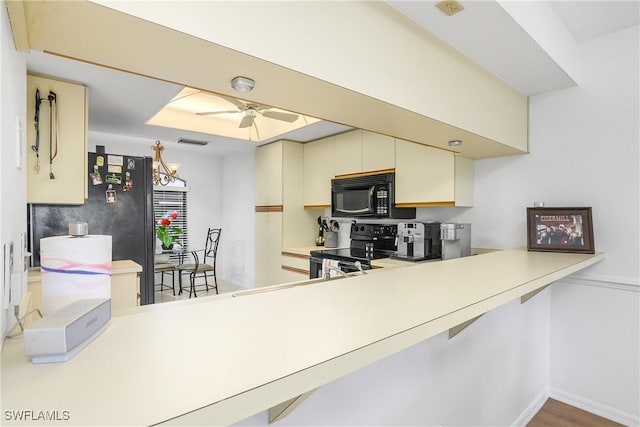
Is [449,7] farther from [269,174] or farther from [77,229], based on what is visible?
[269,174]

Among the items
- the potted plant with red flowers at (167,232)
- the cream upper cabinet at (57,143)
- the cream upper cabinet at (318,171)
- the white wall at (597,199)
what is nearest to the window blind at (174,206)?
the potted plant with red flowers at (167,232)

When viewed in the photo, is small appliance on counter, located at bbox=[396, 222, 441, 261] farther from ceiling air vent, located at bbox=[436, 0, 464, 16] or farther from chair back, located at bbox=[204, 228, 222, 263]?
chair back, located at bbox=[204, 228, 222, 263]

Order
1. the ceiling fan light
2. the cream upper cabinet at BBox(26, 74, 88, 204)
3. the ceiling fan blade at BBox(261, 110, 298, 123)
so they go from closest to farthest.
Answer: the ceiling fan light, the cream upper cabinet at BBox(26, 74, 88, 204), the ceiling fan blade at BBox(261, 110, 298, 123)

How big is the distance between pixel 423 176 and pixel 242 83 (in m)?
2.14

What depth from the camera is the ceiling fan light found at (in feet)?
3.96

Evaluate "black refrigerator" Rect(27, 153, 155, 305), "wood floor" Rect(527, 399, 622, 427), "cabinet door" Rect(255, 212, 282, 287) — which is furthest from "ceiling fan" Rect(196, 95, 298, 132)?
"wood floor" Rect(527, 399, 622, 427)

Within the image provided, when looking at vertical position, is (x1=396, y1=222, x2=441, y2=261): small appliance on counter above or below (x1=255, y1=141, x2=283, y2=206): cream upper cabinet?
below

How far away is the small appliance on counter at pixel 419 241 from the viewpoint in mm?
2740

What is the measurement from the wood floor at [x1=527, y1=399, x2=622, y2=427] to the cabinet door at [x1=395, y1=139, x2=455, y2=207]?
1.60 m

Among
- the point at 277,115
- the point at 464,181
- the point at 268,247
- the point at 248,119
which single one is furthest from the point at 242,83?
the point at 268,247

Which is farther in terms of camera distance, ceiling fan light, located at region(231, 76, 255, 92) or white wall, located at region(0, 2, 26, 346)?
ceiling fan light, located at region(231, 76, 255, 92)

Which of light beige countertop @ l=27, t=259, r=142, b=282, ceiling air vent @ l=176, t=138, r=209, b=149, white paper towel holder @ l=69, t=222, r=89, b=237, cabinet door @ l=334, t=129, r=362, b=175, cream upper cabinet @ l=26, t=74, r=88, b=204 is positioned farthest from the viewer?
ceiling air vent @ l=176, t=138, r=209, b=149

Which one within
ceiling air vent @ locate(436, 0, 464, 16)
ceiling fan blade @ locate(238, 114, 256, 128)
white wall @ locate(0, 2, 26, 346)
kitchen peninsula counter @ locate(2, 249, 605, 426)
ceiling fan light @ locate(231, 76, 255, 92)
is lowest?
kitchen peninsula counter @ locate(2, 249, 605, 426)

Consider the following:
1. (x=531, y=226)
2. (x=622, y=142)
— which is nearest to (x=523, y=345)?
(x=531, y=226)
